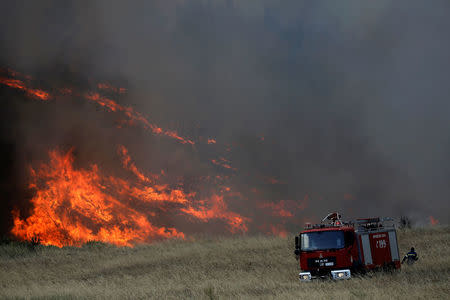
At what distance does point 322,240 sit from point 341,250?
0.85 meters

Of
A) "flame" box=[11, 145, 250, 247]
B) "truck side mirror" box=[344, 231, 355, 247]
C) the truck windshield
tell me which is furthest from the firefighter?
"flame" box=[11, 145, 250, 247]

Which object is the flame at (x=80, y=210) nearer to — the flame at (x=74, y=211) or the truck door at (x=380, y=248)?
the flame at (x=74, y=211)

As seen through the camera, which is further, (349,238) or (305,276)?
(349,238)

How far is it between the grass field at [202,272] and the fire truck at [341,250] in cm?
50

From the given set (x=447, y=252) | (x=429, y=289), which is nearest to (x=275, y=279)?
(x=429, y=289)

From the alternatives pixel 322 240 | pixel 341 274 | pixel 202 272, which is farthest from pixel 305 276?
pixel 202 272

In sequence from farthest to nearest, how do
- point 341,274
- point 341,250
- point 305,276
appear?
point 305,276, point 341,250, point 341,274

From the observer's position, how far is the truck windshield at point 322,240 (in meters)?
18.5

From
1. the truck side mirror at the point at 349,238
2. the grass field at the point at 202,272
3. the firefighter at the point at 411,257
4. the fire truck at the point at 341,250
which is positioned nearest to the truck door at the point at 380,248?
the fire truck at the point at 341,250

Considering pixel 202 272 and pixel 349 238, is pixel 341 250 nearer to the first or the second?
pixel 349 238

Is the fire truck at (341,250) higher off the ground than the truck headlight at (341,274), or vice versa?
the fire truck at (341,250)

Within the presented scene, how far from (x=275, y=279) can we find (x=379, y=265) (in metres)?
4.96

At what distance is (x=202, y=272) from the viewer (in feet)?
83.4

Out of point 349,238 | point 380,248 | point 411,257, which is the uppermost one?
point 349,238
